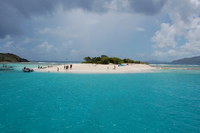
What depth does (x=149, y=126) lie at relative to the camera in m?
10.6

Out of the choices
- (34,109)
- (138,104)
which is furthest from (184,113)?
(34,109)

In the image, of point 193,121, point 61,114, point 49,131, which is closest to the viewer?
point 49,131

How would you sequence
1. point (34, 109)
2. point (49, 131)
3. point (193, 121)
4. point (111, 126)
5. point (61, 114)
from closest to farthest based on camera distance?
point (49, 131)
point (111, 126)
point (193, 121)
point (61, 114)
point (34, 109)

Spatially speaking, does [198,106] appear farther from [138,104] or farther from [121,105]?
[121,105]

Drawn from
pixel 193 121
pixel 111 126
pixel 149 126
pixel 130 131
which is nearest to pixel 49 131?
pixel 111 126

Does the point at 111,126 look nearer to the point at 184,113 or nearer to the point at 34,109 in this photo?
the point at 184,113

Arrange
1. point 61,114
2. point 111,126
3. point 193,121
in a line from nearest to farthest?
point 111,126 → point 193,121 → point 61,114

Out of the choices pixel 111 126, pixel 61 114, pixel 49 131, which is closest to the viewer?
pixel 49 131

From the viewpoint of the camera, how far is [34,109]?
14.2 meters

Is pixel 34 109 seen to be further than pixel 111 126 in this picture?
Yes

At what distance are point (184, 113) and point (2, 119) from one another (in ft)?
57.9

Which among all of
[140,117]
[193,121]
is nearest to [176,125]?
[193,121]

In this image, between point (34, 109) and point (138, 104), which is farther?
point (138, 104)

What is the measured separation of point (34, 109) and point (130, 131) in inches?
413
